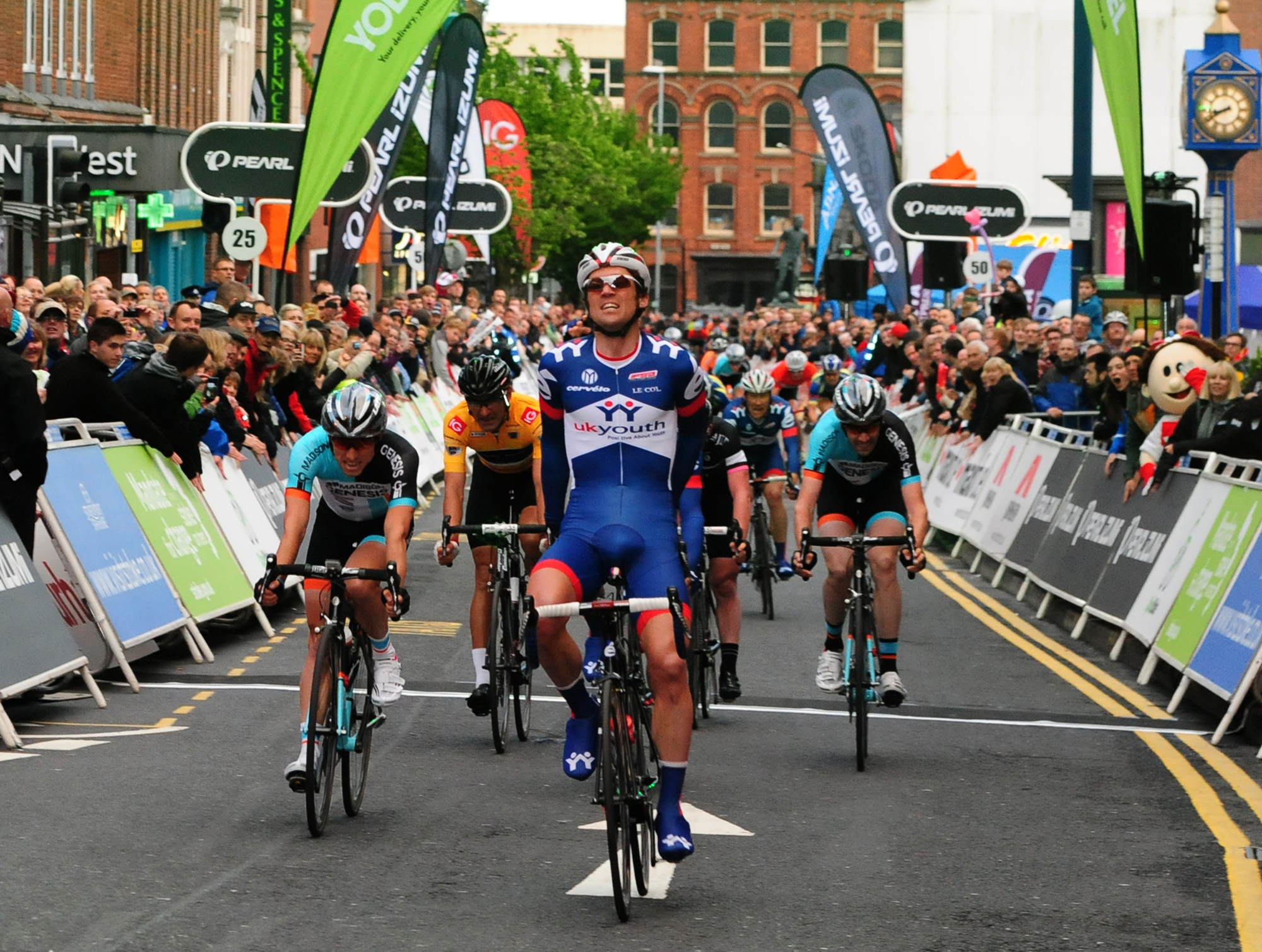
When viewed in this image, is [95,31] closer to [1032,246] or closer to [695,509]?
[1032,246]

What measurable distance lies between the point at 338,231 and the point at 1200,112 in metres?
9.54

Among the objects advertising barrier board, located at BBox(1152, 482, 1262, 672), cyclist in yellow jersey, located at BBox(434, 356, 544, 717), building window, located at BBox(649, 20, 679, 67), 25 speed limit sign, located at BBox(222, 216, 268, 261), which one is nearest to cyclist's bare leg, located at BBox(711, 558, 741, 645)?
cyclist in yellow jersey, located at BBox(434, 356, 544, 717)

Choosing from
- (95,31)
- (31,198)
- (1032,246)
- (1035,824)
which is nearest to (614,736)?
(1035,824)

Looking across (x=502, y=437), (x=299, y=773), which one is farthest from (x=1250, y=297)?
(x=299, y=773)

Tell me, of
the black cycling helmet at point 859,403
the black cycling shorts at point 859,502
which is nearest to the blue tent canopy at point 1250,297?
the black cycling shorts at point 859,502

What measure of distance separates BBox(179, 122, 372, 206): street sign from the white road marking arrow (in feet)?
41.1

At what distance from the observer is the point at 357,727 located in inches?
346

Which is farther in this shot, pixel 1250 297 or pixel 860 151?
pixel 1250 297

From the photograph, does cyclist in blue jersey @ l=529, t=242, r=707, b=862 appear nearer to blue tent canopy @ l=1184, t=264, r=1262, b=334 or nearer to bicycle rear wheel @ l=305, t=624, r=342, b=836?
bicycle rear wheel @ l=305, t=624, r=342, b=836

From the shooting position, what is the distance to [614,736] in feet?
23.2

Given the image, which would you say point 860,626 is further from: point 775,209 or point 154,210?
point 775,209

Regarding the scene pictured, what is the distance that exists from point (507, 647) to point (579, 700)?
2.50 meters

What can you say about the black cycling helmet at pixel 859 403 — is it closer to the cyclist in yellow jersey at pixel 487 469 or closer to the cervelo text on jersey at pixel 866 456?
the cervelo text on jersey at pixel 866 456

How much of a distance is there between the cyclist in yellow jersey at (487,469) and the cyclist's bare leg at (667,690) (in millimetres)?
2832
